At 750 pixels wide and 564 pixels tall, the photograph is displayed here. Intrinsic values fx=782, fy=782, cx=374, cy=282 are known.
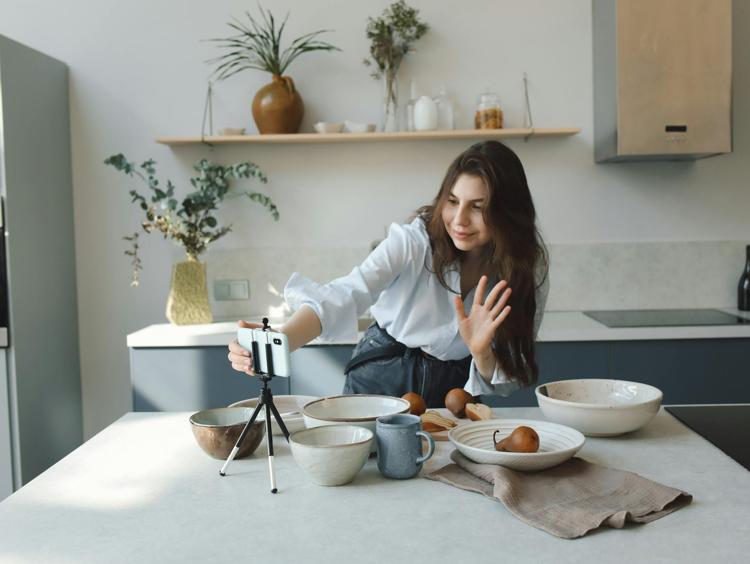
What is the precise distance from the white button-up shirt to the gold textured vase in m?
1.26

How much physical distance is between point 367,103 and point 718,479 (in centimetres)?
246

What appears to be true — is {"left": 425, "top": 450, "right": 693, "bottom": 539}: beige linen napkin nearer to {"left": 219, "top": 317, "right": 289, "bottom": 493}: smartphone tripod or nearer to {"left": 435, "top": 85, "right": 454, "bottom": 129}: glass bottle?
{"left": 219, "top": 317, "right": 289, "bottom": 493}: smartphone tripod

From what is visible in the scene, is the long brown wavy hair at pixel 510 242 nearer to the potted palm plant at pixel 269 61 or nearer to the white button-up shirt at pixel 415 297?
the white button-up shirt at pixel 415 297

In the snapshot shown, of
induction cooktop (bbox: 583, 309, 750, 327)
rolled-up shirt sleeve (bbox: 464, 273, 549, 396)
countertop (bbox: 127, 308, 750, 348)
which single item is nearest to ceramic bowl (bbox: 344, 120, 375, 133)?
countertop (bbox: 127, 308, 750, 348)

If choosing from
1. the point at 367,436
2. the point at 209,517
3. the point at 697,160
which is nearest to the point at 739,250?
the point at 697,160

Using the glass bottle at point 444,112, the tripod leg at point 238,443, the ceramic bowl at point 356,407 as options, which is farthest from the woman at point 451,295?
the glass bottle at point 444,112

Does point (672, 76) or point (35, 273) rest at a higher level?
point (672, 76)

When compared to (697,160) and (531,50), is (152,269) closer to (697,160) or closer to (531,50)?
(531,50)

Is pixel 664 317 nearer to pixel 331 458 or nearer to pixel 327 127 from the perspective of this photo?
pixel 327 127

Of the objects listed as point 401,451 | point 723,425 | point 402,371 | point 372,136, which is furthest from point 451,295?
point 372,136

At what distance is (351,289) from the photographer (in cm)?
183

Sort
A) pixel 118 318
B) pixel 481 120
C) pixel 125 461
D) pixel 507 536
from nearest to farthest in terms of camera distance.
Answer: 1. pixel 507 536
2. pixel 125 461
3. pixel 481 120
4. pixel 118 318

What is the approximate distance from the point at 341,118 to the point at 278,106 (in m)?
0.31

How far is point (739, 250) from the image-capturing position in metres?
3.41
